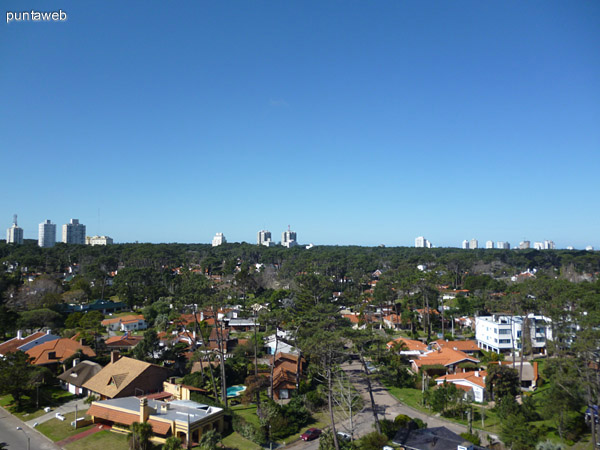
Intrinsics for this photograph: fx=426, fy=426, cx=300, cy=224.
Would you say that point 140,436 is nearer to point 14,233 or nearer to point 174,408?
point 174,408

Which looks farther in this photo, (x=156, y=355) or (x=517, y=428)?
(x=156, y=355)

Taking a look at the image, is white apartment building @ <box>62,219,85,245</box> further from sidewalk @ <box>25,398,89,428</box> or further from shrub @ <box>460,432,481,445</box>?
shrub @ <box>460,432,481,445</box>

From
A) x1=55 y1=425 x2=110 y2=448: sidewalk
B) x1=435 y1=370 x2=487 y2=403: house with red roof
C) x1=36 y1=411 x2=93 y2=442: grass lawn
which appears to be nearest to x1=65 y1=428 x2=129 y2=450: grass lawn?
x1=55 y1=425 x2=110 y2=448: sidewalk

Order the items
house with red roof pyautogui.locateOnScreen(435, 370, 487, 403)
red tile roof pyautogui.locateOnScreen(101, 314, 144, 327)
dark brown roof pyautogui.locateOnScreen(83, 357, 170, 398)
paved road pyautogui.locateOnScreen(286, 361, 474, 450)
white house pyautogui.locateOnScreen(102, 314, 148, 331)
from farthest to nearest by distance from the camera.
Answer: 1. red tile roof pyautogui.locateOnScreen(101, 314, 144, 327)
2. white house pyautogui.locateOnScreen(102, 314, 148, 331)
3. house with red roof pyautogui.locateOnScreen(435, 370, 487, 403)
4. dark brown roof pyautogui.locateOnScreen(83, 357, 170, 398)
5. paved road pyautogui.locateOnScreen(286, 361, 474, 450)

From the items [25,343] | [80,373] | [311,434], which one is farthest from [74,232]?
[311,434]

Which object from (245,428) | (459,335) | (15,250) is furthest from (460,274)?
(15,250)

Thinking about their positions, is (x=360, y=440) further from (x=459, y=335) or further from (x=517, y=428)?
(x=459, y=335)
